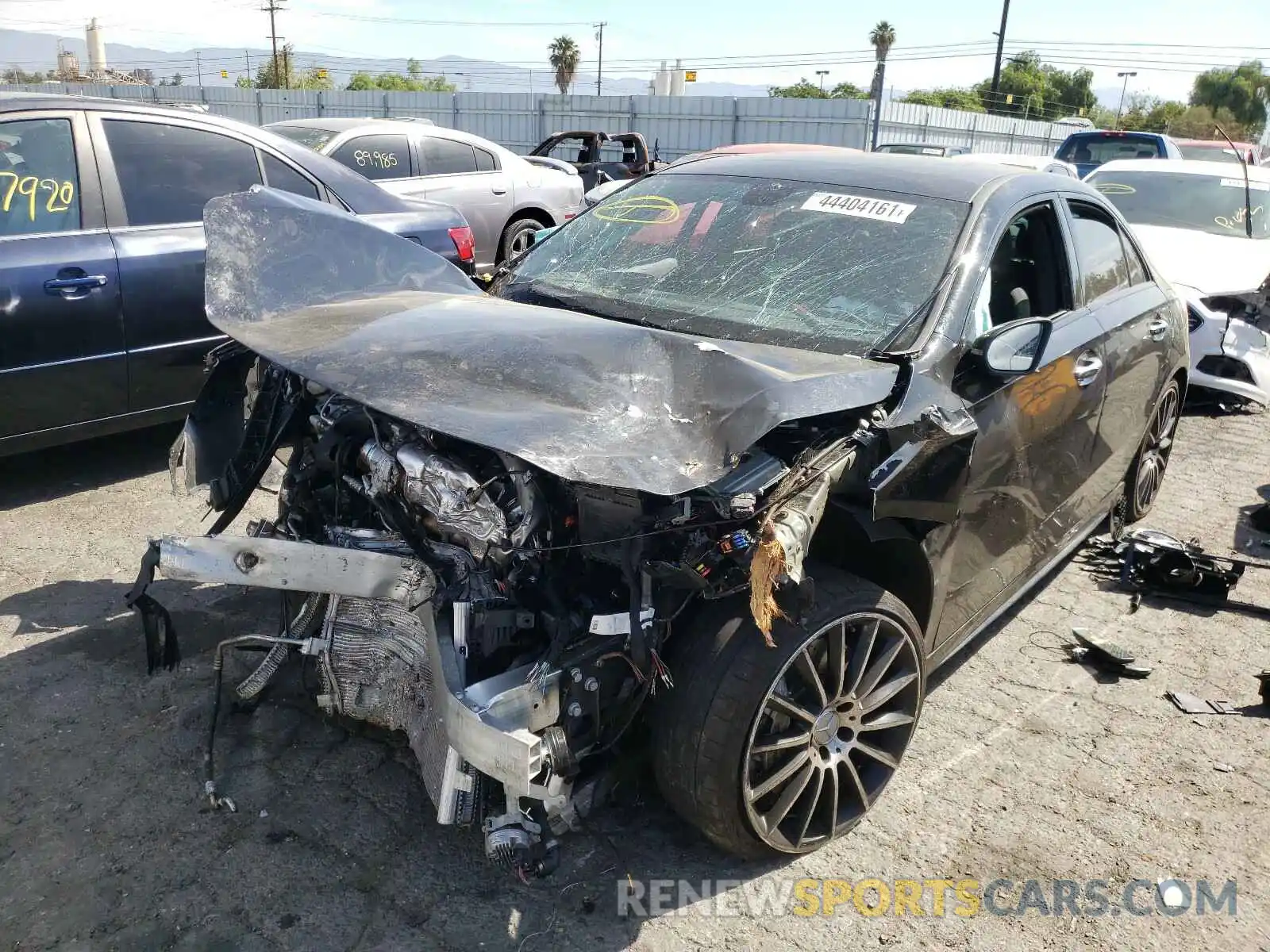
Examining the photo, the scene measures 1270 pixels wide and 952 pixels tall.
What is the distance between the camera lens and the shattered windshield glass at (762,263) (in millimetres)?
3004

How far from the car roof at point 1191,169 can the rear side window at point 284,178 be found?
7.86 m

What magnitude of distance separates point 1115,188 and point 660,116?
21605 mm

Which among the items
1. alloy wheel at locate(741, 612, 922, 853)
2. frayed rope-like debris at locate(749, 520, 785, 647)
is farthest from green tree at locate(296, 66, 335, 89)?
frayed rope-like debris at locate(749, 520, 785, 647)

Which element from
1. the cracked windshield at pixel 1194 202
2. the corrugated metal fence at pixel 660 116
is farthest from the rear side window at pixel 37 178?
the corrugated metal fence at pixel 660 116

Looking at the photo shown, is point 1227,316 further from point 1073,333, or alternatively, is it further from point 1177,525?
point 1073,333

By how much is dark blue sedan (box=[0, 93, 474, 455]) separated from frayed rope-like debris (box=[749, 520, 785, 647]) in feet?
11.7

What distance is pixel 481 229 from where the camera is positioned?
905 centimetres

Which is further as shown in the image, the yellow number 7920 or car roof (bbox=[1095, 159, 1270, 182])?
car roof (bbox=[1095, 159, 1270, 182])

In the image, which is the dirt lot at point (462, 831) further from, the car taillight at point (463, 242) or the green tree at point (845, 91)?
the green tree at point (845, 91)

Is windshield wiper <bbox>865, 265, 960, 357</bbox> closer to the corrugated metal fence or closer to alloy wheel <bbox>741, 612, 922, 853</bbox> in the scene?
alloy wheel <bbox>741, 612, 922, 853</bbox>

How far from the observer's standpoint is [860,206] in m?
3.37

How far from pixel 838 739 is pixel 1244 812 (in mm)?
1366

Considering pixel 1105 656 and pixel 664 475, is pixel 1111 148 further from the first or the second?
pixel 664 475

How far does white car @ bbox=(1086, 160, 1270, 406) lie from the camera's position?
23.6ft
